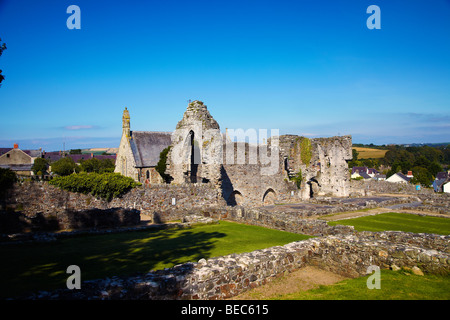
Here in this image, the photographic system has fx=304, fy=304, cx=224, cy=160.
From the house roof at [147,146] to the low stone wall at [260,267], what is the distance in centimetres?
3401

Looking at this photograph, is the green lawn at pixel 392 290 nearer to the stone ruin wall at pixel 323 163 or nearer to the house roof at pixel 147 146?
the stone ruin wall at pixel 323 163

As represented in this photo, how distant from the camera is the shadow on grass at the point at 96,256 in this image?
20.4 ft

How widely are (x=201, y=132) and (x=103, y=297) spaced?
15.5 metres

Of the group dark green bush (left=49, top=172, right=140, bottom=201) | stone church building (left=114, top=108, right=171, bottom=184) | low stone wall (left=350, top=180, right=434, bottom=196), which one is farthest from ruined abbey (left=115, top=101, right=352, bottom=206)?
stone church building (left=114, top=108, right=171, bottom=184)

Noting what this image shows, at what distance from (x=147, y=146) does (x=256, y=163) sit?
20.6 meters

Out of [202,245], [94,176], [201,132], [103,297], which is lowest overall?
[202,245]

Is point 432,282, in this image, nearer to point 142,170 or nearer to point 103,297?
point 103,297

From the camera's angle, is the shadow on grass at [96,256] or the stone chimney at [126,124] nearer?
the shadow on grass at [96,256]

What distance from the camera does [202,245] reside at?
970 cm

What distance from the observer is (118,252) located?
8.72 m

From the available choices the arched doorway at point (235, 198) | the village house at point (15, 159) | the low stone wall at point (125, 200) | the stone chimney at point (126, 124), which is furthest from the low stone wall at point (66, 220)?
the village house at point (15, 159)

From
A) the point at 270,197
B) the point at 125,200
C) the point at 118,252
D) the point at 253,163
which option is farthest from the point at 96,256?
the point at 270,197

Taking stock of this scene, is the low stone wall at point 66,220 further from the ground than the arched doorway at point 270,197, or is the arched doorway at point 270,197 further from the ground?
the low stone wall at point 66,220
